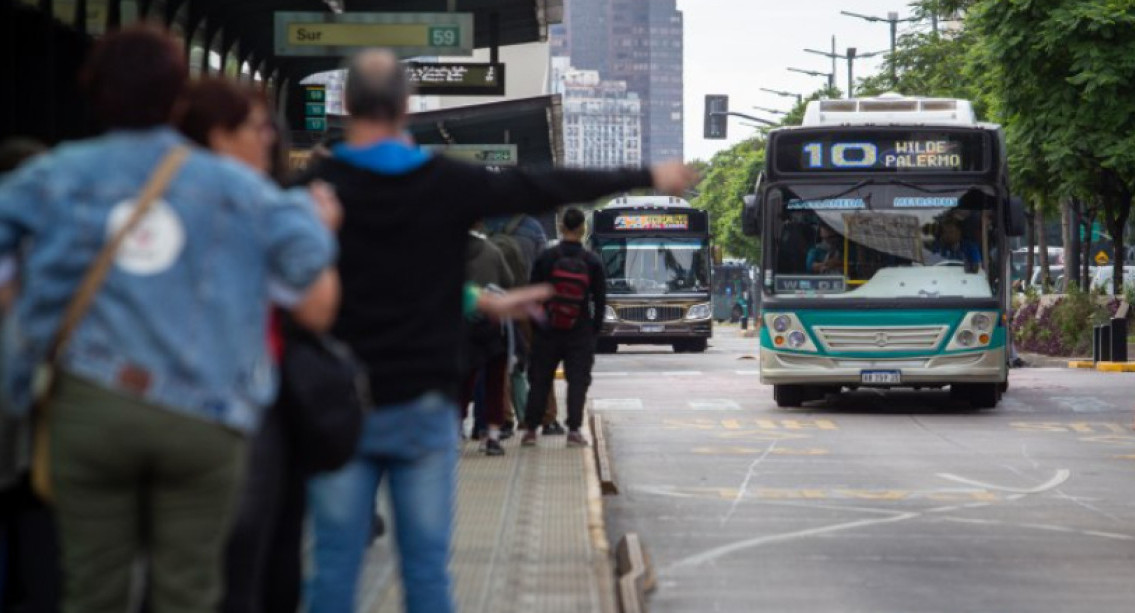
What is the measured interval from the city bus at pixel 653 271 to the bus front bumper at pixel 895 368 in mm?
18888

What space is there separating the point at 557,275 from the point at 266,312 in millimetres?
10347

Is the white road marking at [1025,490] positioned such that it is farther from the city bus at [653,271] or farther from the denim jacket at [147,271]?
the city bus at [653,271]

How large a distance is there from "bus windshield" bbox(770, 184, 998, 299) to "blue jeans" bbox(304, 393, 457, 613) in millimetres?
15658

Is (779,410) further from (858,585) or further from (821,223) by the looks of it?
(858,585)

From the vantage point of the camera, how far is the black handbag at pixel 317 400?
4801 millimetres

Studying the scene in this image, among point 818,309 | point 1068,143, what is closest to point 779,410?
point 818,309

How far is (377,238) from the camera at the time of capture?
5.45 meters

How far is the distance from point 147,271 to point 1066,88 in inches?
1267

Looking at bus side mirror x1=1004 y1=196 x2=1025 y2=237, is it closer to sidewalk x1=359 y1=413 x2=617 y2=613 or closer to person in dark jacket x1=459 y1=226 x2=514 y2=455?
person in dark jacket x1=459 y1=226 x2=514 y2=455

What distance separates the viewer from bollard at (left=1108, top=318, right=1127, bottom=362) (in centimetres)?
3309

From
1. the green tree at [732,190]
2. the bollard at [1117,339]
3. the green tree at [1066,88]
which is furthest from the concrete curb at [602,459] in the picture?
the green tree at [732,190]

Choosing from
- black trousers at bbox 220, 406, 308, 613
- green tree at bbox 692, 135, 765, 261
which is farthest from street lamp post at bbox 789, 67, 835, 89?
black trousers at bbox 220, 406, 308, 613

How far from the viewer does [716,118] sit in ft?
210

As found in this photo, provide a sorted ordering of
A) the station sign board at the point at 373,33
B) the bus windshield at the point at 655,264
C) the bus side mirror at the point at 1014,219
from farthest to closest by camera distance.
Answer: the bus windshield at the point at 655,264
the bus side mirror at the point at 1014,219
the station sign board at the point at 373,33
